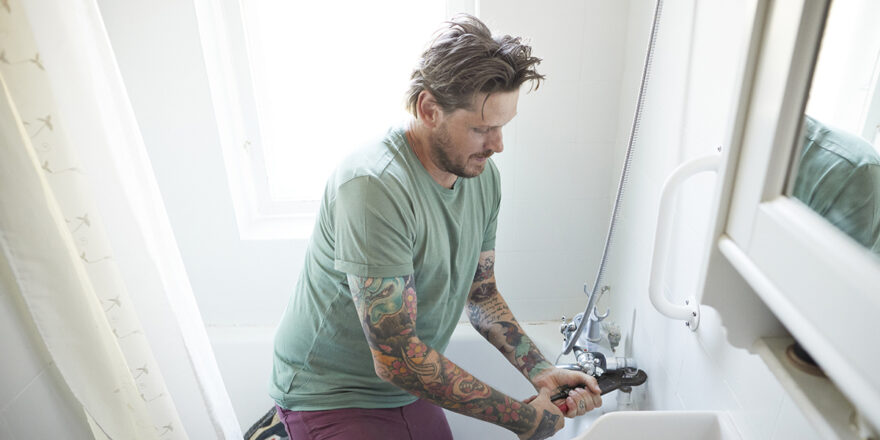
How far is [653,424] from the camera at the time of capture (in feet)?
3.04

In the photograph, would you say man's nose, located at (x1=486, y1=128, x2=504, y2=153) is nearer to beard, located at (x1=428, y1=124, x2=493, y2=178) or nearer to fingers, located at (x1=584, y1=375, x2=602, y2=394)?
beard, located at (x1=428, y1=124, x2=493, y2=178)

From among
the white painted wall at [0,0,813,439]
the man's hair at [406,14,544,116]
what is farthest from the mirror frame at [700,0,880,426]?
the man's hair at [406,14,544,116]

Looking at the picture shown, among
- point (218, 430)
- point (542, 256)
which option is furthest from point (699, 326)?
point (218, 430)

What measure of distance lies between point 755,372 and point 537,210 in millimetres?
1018

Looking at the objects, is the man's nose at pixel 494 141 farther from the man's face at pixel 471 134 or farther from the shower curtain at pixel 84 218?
the shower curtain at pixel 84 218

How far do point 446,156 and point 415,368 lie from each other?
0.40m

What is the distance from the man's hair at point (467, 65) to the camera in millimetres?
982

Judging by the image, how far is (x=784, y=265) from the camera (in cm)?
43

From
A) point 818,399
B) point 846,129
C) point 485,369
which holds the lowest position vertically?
point 485,369

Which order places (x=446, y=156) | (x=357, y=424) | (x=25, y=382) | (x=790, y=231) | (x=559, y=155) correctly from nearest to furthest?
(x=790, y=231) → (x=25, y=382) → (x=446, y=156) → (x=357, y=424) → (x=559, y=155)

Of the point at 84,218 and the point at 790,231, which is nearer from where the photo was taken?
the point at 790,231

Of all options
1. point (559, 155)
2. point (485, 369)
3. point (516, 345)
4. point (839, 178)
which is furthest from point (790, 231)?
point (485, 369)

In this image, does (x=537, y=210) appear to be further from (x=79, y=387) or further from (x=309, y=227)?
(x=79, y=387)

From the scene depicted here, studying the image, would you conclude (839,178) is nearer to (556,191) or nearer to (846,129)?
(846,129)
